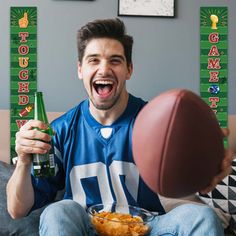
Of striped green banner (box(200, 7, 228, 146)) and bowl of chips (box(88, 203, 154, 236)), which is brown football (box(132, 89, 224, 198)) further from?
striped green banner (box(200, 7, 228, 146))

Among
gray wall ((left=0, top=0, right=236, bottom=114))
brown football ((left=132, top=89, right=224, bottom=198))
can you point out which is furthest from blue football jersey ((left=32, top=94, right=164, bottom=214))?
gray wall ((left=0, top=0, right=236, bottom=114))

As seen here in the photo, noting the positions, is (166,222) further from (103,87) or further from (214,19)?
(214,19)

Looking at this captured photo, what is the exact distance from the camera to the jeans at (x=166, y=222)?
1117 millimetres

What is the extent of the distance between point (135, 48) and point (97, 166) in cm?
100

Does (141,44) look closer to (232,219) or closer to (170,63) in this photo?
(170,63)

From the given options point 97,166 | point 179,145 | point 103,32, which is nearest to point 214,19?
point 103,32

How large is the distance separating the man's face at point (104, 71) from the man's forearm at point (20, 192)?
0.34m

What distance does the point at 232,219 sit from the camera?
1551 mm

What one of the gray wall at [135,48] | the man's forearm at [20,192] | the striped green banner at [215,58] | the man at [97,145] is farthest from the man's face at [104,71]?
the striped green banner at [215,58]

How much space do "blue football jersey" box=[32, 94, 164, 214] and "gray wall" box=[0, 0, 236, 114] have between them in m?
0.77

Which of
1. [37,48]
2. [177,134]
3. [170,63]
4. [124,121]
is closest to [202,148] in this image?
[177,134]

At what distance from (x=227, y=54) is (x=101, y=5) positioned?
29.4 inches

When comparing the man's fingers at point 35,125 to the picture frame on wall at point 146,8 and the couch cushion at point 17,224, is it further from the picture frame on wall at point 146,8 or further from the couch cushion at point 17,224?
the picture frame on wall at point 146,8

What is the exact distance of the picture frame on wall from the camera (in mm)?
2115
